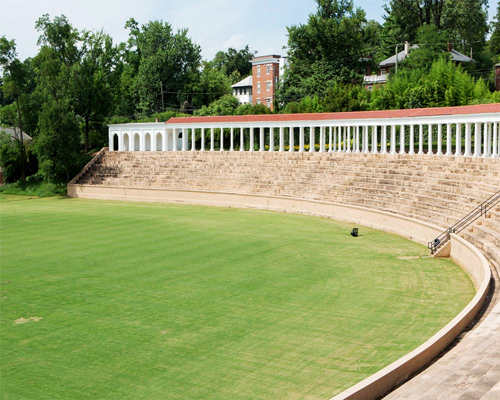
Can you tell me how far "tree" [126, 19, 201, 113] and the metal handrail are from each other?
6156 cm

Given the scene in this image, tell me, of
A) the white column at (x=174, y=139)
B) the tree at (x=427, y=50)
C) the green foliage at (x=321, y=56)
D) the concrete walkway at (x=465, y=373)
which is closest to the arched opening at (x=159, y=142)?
the white column at (x=174, y=139)

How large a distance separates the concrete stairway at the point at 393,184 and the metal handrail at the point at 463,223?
0.41 metres

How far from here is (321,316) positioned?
1677 centimetres

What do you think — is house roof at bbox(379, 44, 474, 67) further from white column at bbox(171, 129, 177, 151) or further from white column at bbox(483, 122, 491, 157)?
white column at bbox(483, 122, 491, 157)

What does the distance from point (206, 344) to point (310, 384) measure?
3.15 metres

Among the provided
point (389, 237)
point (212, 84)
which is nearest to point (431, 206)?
point (389, 237)

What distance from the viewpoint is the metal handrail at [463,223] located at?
24609mm

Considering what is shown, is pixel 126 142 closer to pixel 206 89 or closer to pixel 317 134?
pixel 317 134

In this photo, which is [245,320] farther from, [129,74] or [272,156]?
[129,74]

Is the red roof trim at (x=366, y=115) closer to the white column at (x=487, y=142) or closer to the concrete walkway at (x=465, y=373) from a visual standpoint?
the white column at (x=487, y=142)

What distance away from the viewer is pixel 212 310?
17.3 meters

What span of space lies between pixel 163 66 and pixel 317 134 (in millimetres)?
31333

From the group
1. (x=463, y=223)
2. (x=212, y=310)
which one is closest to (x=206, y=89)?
(x=463, y=223)

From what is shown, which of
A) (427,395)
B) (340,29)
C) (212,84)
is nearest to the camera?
(427,395)
